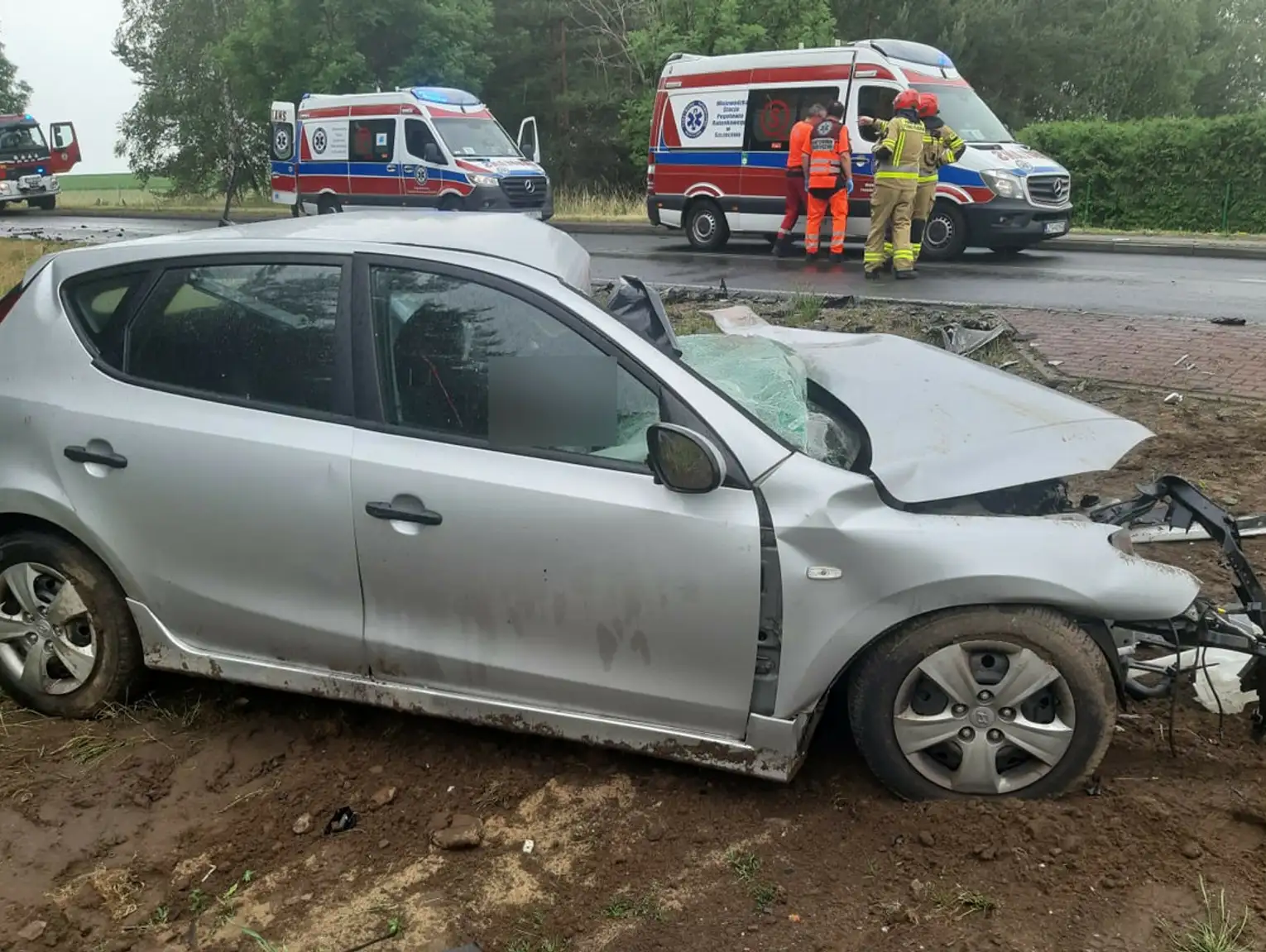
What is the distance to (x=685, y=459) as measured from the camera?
2.74 meters

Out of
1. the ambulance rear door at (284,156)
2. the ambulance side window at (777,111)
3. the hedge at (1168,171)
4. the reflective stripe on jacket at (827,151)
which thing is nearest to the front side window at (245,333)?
the reflective stripe on jacket at (827,151)

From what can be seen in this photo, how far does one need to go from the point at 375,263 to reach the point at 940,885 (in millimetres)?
2306

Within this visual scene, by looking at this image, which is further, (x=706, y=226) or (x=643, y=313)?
(x=706, y=226)

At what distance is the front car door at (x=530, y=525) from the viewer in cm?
280

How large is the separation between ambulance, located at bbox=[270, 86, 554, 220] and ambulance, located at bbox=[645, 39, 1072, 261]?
3.28m

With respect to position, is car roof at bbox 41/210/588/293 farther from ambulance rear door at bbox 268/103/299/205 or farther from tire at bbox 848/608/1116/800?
ambulance rear door at bbox 268/103/299/205

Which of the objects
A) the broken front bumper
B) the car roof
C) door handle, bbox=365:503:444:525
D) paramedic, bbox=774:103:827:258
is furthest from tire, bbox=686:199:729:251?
door handle, bbox=365:503:444:525

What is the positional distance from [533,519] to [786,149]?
45.8ft

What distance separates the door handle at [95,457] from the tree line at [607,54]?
2652 centimetres

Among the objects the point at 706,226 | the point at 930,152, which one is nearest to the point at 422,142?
the point at 706,226

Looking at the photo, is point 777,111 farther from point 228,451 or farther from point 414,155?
point 228,451

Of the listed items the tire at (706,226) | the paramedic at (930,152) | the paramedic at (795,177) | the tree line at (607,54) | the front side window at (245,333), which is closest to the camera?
the front side window at (245,333)

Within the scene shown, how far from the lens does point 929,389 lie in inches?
132

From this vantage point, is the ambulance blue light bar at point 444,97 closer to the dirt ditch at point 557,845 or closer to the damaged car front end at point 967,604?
the dirt ditch at point 557,845
